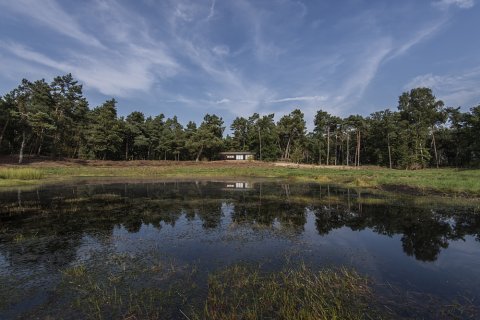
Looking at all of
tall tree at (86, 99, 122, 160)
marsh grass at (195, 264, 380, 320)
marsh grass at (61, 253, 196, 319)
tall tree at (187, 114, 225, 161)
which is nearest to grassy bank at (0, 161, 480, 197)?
tall tree at (86, 99, 122, 160)

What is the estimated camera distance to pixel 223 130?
328 feet

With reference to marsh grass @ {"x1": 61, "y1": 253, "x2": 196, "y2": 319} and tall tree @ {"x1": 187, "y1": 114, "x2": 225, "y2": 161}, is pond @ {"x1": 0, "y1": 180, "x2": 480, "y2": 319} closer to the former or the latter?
marsh grass @ {"x1": 61, "y1": 253, "x2": 196, "y2": 319}

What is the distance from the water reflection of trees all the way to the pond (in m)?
0.09

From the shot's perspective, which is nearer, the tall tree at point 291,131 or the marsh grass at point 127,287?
the marsh grass at point 127,287

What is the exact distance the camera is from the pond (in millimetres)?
7918

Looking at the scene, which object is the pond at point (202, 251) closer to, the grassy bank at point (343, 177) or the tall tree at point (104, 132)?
the grassy bank at point (343, 177)

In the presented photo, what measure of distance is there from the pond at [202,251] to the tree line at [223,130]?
51.5 metres

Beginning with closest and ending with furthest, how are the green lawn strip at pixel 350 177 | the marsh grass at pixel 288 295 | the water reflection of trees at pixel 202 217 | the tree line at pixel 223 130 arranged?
1. the marsh grass at pixel 288 295
2. the water reflection of trees at pixel 202 217
3. the green lawn strip at pixel 350 177
4. the tree line at pixel 223 130

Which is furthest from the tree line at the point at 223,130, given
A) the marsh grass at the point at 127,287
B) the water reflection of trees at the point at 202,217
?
the marsh grass at the point at 127,287

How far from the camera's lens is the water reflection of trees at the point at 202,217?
13250mm

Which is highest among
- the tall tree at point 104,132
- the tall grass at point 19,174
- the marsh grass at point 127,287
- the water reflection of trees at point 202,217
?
the tall tree at point 104,132

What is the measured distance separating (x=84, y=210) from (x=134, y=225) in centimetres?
624

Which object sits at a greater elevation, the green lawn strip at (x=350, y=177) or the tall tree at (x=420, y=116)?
the tall tree at (x=420, y=116)

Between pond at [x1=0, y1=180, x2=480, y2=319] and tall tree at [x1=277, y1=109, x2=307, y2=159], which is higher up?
tall tree at [x1=277, y1=109, x2=307, y2=159]
